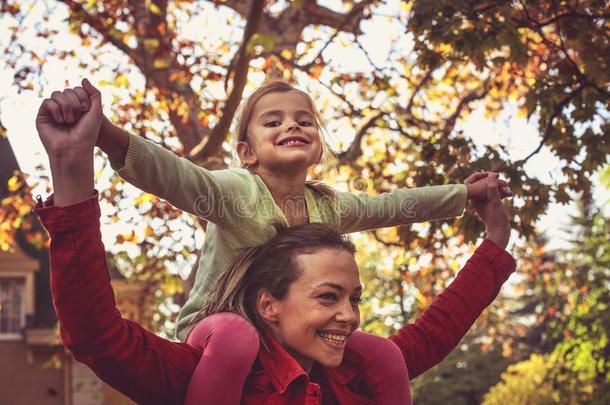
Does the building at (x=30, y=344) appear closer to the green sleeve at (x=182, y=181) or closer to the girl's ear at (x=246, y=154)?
the girl's ear at (x=246, y=154)

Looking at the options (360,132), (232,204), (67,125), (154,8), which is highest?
(154,8)

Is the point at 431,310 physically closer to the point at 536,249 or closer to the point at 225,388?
the point at 225,388

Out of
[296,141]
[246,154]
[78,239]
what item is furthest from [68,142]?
[246,154]

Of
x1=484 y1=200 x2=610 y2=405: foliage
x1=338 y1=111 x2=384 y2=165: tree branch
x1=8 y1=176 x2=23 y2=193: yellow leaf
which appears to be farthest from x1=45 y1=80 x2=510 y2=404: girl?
x1=484 y1=200 x2=610 y2=405: foliage

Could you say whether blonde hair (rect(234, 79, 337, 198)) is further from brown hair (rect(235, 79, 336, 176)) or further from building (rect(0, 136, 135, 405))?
building (rect(0, 136, 135, 405))

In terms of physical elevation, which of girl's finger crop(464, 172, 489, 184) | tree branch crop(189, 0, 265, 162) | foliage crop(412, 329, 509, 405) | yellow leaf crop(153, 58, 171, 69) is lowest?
girl's finger crop(464, 172, 489, 184)

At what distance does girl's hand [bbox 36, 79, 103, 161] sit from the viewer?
6.54 ft

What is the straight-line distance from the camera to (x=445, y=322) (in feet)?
9.46

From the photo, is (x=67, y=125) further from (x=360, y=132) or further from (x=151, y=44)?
(x=151, y=44)

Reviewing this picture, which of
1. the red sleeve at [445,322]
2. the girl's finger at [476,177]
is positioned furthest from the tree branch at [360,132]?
the red sleeve at [445,322]

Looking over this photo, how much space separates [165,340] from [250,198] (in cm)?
84

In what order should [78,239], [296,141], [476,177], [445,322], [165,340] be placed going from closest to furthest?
1. [78,239]
2. [165,340]
3. [445,322]
4. [296,141]
5. [476,177]

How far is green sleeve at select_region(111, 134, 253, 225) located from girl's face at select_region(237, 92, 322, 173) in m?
0.13

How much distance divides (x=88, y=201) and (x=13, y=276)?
23.1 metres
